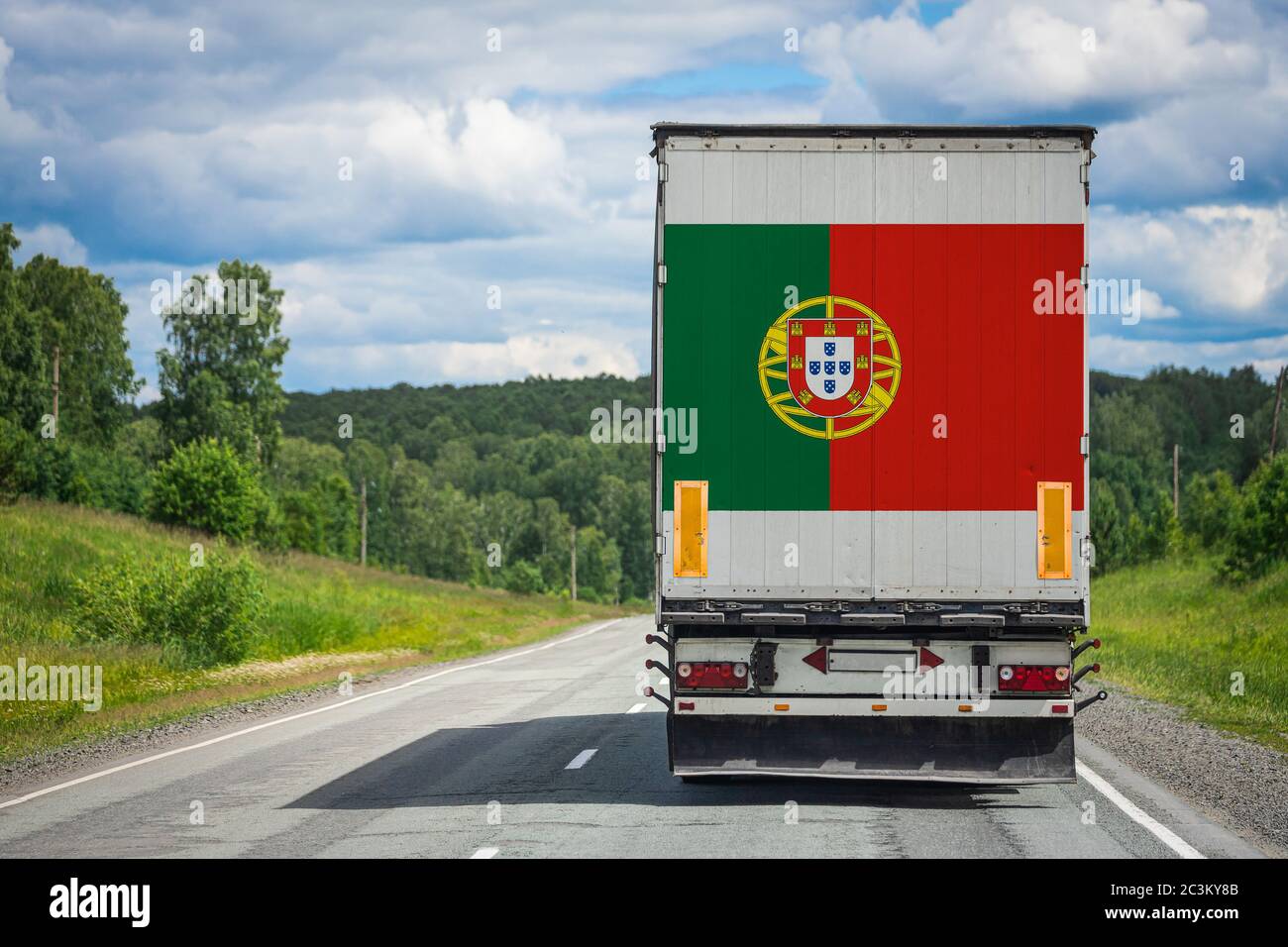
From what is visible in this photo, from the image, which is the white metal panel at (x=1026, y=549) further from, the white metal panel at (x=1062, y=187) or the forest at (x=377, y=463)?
the forest at (x=377, y=463)

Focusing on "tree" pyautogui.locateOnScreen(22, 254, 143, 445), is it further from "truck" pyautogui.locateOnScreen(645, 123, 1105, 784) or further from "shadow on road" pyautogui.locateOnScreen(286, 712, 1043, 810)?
"truck" pyautogui.locateOnScreen(645, 123, 1105, 784)

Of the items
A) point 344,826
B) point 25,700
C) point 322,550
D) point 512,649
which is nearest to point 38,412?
point 322,550

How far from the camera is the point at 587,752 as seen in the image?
13.8 metres

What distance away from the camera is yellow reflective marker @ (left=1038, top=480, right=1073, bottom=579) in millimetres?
9805

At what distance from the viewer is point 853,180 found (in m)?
10.1

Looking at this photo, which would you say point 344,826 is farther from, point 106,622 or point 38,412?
point 38,412

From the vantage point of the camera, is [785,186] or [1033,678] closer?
[1033,678]

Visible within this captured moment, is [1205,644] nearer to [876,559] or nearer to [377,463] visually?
[876,559]

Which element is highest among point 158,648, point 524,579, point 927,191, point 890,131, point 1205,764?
point 890,131

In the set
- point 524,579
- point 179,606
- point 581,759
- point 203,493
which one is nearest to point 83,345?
point 203,493

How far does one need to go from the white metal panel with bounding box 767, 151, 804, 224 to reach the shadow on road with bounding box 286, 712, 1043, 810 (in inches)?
175

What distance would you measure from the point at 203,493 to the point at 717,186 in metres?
54.3

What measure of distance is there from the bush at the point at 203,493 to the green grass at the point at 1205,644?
3668 cm

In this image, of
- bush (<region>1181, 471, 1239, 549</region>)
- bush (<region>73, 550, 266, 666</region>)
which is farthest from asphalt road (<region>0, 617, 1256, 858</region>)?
bush (<region>1181, 471, 1239, 549</region>)
